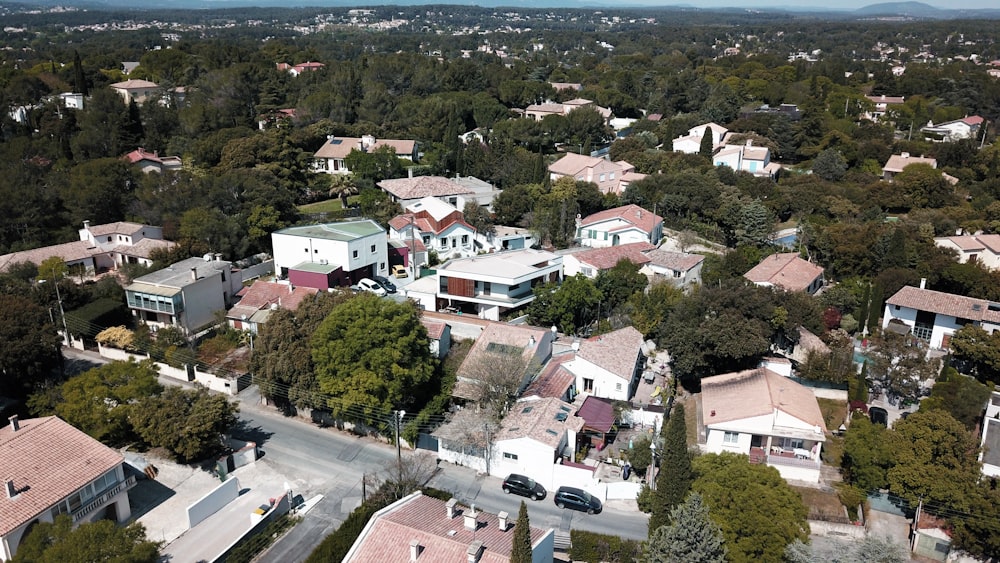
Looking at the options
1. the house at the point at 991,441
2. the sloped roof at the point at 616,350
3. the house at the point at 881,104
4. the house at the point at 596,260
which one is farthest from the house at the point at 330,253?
the house at the point at 881,104

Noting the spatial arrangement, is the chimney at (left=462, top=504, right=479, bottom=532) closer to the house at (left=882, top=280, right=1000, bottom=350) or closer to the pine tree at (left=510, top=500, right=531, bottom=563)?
the pine tree at (left=510, top=500, right=531, bottom=563)

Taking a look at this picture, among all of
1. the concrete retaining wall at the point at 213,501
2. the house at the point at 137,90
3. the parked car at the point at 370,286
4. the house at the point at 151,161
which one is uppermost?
the house at the point at 137,90

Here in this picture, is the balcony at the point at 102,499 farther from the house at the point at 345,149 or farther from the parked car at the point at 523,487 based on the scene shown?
the house at the point at 345,149

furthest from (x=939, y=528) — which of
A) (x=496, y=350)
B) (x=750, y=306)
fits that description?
(x=496, y=350)

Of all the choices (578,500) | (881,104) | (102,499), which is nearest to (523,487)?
(578,500)

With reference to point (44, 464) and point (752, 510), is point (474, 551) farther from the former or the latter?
point (44, 464)

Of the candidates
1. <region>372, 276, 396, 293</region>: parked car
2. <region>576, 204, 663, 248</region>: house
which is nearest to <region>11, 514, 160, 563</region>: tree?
<region>372, 276, 396, 293</region>: parked car
